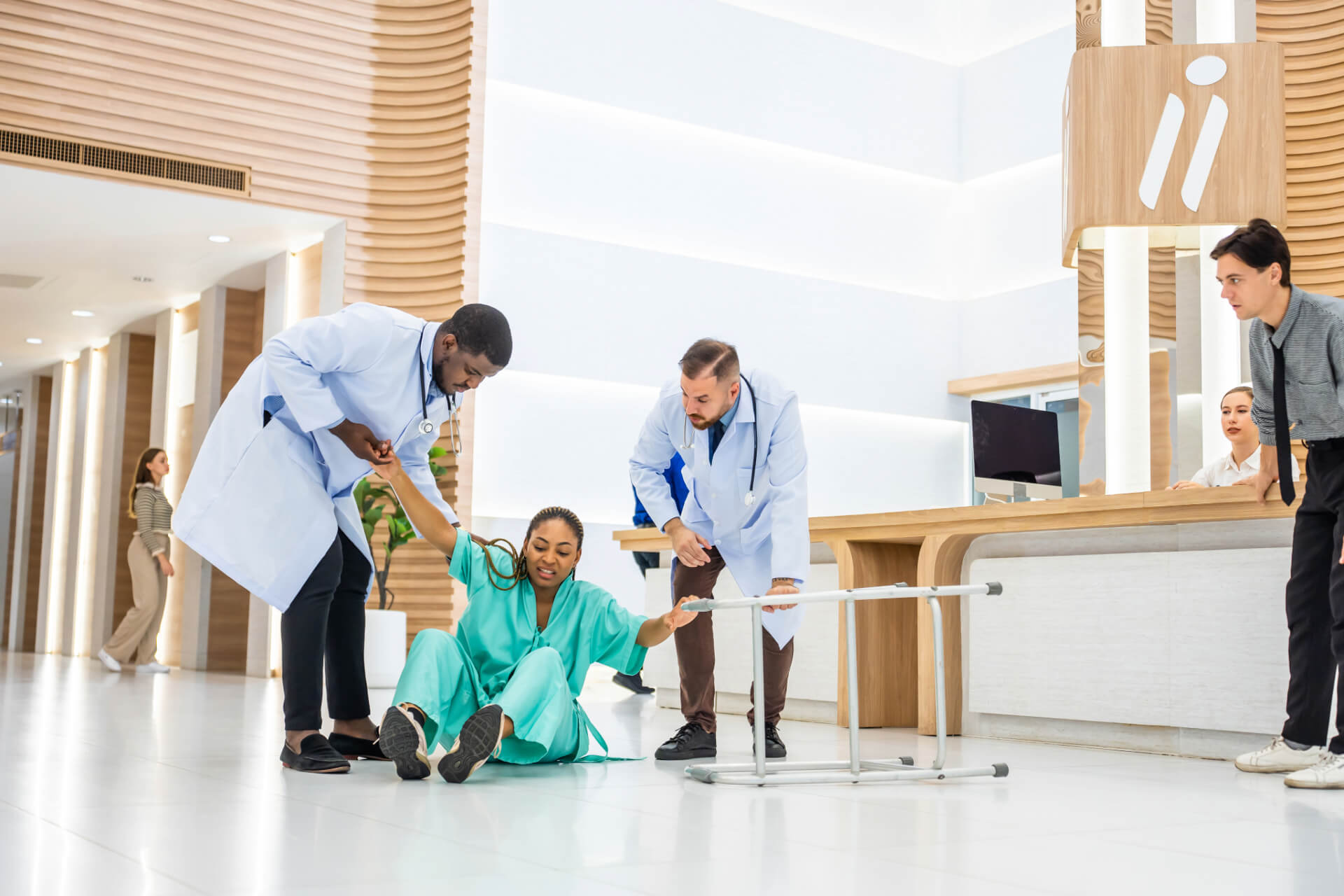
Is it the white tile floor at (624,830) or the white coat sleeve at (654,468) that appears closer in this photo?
the white tile floor at (624,830)

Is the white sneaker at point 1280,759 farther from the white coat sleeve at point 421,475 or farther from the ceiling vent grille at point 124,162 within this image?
the ceiling vent grille at point 124,162

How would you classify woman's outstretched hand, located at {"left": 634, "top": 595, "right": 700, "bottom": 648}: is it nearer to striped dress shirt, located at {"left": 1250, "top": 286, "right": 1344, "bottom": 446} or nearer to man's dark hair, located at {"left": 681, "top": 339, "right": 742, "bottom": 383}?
man's dark hair, located at {"left": 681, "top": 339, "right": 742, "bottom": 383}

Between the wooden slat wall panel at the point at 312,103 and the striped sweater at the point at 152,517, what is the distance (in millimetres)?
1822

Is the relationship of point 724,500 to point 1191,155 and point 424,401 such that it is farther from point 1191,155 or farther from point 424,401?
point 1191,155

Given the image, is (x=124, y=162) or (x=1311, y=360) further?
(x=124, y=162)

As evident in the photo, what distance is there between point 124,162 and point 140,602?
3.08m

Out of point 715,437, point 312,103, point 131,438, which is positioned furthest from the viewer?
point 131,438

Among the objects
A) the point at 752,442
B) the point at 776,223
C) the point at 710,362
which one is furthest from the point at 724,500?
the point at 776,223

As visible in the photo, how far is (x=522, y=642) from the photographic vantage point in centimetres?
317

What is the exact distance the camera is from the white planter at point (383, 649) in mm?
6957

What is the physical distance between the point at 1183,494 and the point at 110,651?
720 centimetres

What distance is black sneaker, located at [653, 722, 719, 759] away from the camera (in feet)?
11.4

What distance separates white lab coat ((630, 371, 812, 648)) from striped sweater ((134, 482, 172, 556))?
5.80 meters

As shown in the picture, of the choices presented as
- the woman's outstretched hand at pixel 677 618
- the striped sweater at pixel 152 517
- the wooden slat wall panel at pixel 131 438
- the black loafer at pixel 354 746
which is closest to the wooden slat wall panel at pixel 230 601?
the striped sweater at pixel 152 517
